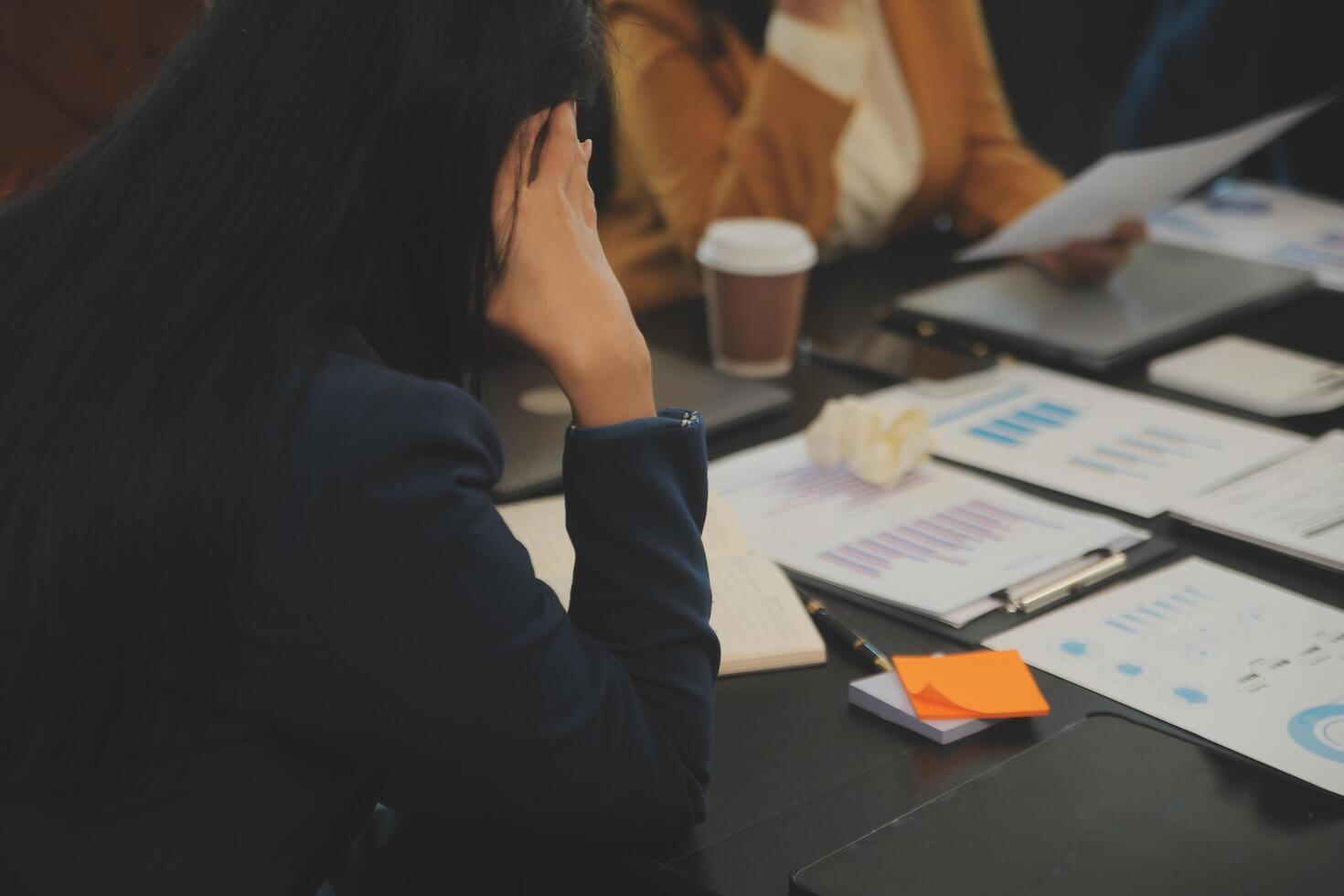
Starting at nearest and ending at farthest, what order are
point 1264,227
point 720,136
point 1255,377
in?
1. point 1255,377
2. point 720,136
3. point 1264,227

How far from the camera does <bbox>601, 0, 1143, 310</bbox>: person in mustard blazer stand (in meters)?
1.61

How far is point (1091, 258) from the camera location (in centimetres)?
156

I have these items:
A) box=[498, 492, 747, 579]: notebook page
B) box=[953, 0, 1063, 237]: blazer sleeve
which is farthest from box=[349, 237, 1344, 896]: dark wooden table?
box=[953, 0, 1063, 237]: blazer sleeve

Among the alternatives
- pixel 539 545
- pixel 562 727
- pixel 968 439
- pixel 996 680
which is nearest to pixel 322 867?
pixel 562 727

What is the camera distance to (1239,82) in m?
2.21

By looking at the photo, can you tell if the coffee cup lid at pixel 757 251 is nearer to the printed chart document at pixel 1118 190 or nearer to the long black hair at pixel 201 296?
the printed chart document at pixel 1118 190

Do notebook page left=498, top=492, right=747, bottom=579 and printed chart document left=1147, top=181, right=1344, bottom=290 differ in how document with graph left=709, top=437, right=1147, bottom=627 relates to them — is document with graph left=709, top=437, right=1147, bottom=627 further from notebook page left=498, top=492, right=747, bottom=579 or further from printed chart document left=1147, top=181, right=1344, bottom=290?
printed chart document left=1147, top=181, right=1344, bottom=290

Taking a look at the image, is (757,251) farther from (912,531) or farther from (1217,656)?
(1217,656)

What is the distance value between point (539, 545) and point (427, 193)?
15.3 inches

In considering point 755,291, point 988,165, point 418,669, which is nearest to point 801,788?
point 418,669

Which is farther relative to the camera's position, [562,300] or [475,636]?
[562,300]

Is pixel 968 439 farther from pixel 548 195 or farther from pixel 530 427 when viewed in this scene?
pixel 548 195

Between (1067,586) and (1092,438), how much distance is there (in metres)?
0.30

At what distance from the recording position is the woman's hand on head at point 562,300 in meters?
0.76
